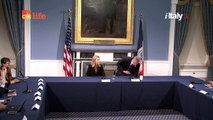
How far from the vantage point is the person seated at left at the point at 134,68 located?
590 cm

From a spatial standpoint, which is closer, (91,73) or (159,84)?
(159,84)

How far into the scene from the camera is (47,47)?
6.77 meters

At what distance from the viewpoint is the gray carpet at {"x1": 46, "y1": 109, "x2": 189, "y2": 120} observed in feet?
16.0

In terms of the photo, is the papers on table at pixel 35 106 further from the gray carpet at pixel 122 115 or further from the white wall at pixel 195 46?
the white wall at pixel 195 46

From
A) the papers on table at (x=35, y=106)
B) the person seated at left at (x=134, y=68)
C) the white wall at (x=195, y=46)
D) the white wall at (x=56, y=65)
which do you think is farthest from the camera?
the white wall at (x=195, y=46)

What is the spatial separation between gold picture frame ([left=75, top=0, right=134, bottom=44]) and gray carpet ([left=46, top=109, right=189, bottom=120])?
7.54 ft

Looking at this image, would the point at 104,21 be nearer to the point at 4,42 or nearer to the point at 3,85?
the point at 4,42

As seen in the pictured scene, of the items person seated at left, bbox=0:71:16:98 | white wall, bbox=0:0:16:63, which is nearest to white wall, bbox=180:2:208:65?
white wall, bbox=0:0:16:63

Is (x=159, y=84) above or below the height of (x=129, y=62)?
below

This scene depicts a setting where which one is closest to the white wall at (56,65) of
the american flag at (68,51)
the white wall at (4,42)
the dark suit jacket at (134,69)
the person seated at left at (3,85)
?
the american flag at (68,51)

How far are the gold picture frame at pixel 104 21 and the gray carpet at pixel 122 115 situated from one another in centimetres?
230

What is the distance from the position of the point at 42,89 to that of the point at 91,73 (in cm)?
160

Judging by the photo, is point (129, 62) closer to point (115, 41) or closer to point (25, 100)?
point (115, 41)

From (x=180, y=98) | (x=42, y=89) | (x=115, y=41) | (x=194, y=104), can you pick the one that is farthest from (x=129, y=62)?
(x=42, y=89)
